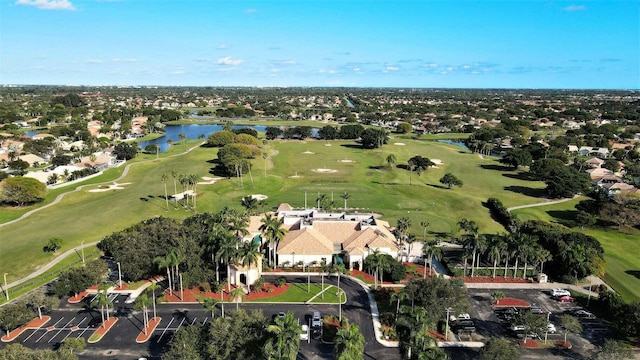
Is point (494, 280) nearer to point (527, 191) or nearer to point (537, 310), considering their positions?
point (537, 310)

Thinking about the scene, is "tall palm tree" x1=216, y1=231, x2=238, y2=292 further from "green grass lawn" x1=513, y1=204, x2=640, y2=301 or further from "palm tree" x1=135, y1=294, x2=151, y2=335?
"green grass lawn" x1=513, y1=204, x2=640, y2=301

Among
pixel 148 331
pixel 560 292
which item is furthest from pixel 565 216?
→ pixel 148 331

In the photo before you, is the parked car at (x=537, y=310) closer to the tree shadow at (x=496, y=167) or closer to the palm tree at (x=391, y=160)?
the palm tree at (x=391, y=160)

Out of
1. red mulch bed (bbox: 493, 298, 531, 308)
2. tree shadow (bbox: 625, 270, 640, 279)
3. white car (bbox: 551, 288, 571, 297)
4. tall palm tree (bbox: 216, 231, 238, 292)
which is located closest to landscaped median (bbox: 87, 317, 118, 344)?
tall palm tree (bbox: 216, 231, 238, 292)

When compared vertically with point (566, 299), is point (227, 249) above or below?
above

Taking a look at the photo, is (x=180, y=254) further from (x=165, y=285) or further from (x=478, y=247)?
(x=478, y=247)

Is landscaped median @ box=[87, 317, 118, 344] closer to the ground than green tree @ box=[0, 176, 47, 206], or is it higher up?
closer to the ground

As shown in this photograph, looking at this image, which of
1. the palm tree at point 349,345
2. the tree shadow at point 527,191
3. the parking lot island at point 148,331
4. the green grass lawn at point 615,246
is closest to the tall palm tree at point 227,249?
the parking lot island at point 148,331
